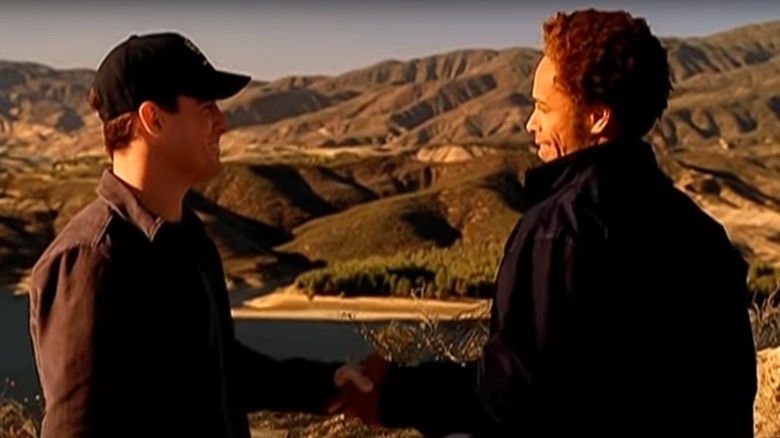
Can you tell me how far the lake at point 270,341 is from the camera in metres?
7.75

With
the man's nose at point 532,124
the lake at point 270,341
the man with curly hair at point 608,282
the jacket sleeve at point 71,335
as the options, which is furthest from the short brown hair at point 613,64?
the lake at point 270,341

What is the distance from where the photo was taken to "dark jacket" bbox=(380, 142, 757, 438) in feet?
7.92

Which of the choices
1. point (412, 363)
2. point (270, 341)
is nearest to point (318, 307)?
point (270, 341)

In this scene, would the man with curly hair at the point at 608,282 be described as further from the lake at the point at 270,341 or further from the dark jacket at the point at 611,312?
the lake at the point at 270,341

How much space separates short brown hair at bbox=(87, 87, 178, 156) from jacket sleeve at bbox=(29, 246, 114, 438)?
0.74ft

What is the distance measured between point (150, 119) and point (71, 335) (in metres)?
0.43

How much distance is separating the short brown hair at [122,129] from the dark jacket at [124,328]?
0.21 feet

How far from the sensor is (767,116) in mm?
95188

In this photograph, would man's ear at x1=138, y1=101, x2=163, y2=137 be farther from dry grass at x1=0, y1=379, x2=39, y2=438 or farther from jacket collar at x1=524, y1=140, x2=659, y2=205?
dry grass at x1=0, y1=379, x2=39, y2=438

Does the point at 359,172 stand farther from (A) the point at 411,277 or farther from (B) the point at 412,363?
(B) the point at 412,363

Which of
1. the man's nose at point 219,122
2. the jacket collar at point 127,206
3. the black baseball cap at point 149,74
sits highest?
the black baseball cap at point 149,74

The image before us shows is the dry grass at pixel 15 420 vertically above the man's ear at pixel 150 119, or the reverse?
the man's ear at pixel 150 119

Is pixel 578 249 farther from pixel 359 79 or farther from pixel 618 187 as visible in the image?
pixel 359 79

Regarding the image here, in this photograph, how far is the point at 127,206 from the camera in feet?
8.27
